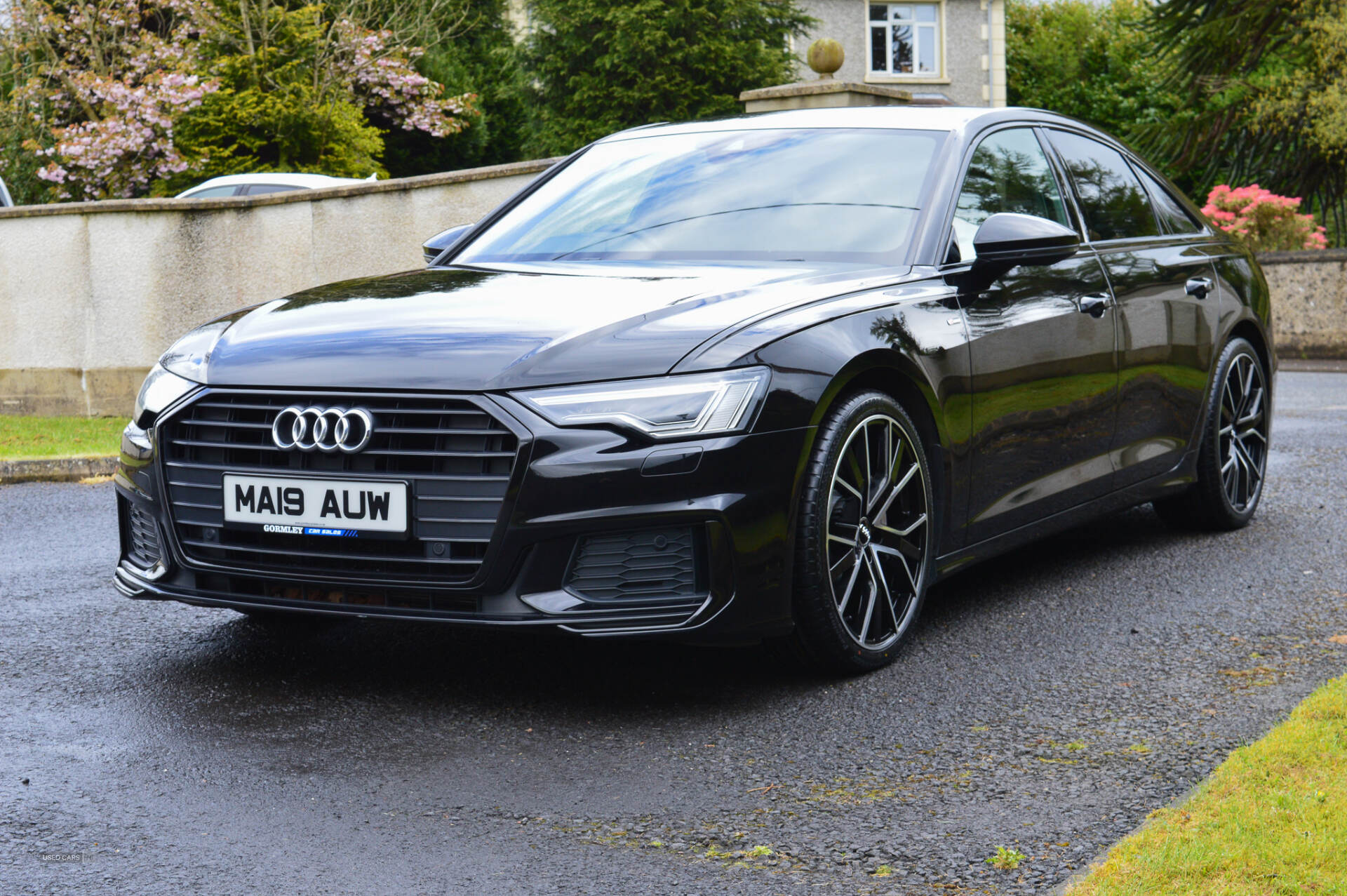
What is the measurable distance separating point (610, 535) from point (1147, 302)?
269 cm

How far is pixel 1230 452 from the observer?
6.22 metres

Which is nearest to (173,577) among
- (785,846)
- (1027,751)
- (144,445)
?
(144,445)

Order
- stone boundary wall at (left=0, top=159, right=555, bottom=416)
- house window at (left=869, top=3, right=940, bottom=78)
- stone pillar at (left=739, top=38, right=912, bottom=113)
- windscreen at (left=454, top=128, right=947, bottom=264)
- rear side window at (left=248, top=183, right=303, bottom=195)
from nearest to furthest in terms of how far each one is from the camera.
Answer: windscreen at (left=454, top=128, right=947, bottom=264), stone boundary wall at (left=0, top=159, right=555, bottom=416), stone pillar at (left=739, top=38, right=912, bottom=113), rear side window at (left=248, top=183, right=303, bottom=195), house window at (left=869, top=3, right=940, bottom=78)

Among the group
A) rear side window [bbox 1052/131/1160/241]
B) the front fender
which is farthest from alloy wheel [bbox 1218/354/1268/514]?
the front fender

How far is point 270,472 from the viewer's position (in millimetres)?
3713

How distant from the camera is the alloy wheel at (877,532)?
13.1ft

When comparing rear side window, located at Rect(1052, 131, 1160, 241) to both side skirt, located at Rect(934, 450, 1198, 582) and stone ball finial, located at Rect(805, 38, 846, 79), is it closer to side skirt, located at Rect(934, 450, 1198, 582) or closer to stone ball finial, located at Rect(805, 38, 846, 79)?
side skirt, located at Rect(934, 450, 1198, 582)

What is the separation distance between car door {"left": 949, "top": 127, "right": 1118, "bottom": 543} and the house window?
38.5 m

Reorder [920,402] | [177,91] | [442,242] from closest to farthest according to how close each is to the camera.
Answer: [920,402] < [442,242] < [177,91]

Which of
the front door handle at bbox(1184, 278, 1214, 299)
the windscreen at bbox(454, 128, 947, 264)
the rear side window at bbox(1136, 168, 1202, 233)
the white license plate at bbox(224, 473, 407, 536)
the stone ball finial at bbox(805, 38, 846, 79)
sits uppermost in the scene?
the stone ball finial at bbox(805, 38, 846, 79)

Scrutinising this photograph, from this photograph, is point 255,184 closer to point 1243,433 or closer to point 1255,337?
point 1255,337

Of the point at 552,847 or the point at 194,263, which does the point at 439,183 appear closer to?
the point at 194,263

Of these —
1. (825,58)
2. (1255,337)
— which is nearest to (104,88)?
(825,58)

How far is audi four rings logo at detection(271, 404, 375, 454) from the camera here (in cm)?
361
